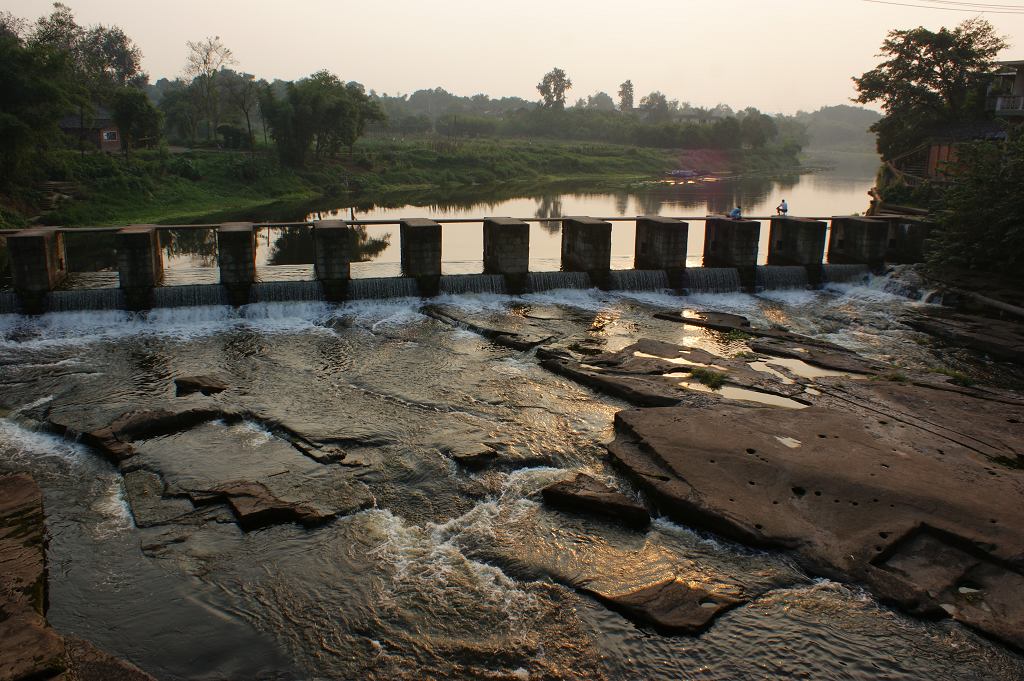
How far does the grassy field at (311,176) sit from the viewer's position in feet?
124

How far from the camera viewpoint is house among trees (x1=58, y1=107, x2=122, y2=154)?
49.8m

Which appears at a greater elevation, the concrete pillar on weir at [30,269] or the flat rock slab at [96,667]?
the concrete pillar on weir at [30,269]

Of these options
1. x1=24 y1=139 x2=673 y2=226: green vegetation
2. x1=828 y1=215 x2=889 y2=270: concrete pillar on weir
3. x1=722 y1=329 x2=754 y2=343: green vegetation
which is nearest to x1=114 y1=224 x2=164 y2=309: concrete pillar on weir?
x1=722 y1=329 x2=754 y2=343: green vegetation

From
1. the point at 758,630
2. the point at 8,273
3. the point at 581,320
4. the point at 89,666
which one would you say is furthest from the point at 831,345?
the point at 8,273

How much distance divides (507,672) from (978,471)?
23.5 ft

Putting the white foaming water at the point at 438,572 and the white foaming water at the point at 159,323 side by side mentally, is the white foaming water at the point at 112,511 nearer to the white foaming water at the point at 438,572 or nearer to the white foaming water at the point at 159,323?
the white foaming water at the point at 438,572

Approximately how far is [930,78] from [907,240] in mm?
21318

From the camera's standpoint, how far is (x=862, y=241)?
25.0 metres

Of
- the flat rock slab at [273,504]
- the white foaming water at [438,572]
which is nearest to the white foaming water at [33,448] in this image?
the flat rock slab at [273,504]

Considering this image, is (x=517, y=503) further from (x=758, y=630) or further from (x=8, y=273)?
(x=8, y=273)

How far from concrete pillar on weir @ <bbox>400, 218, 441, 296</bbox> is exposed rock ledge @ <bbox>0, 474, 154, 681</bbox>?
496 inches

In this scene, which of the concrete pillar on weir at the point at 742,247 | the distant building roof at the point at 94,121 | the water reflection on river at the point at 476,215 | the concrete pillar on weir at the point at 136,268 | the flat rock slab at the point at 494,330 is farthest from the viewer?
the distant building roof at the point at 94,121

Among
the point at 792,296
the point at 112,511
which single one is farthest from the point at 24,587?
the point at 792,296

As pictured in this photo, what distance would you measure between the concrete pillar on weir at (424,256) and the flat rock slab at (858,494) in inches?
386
